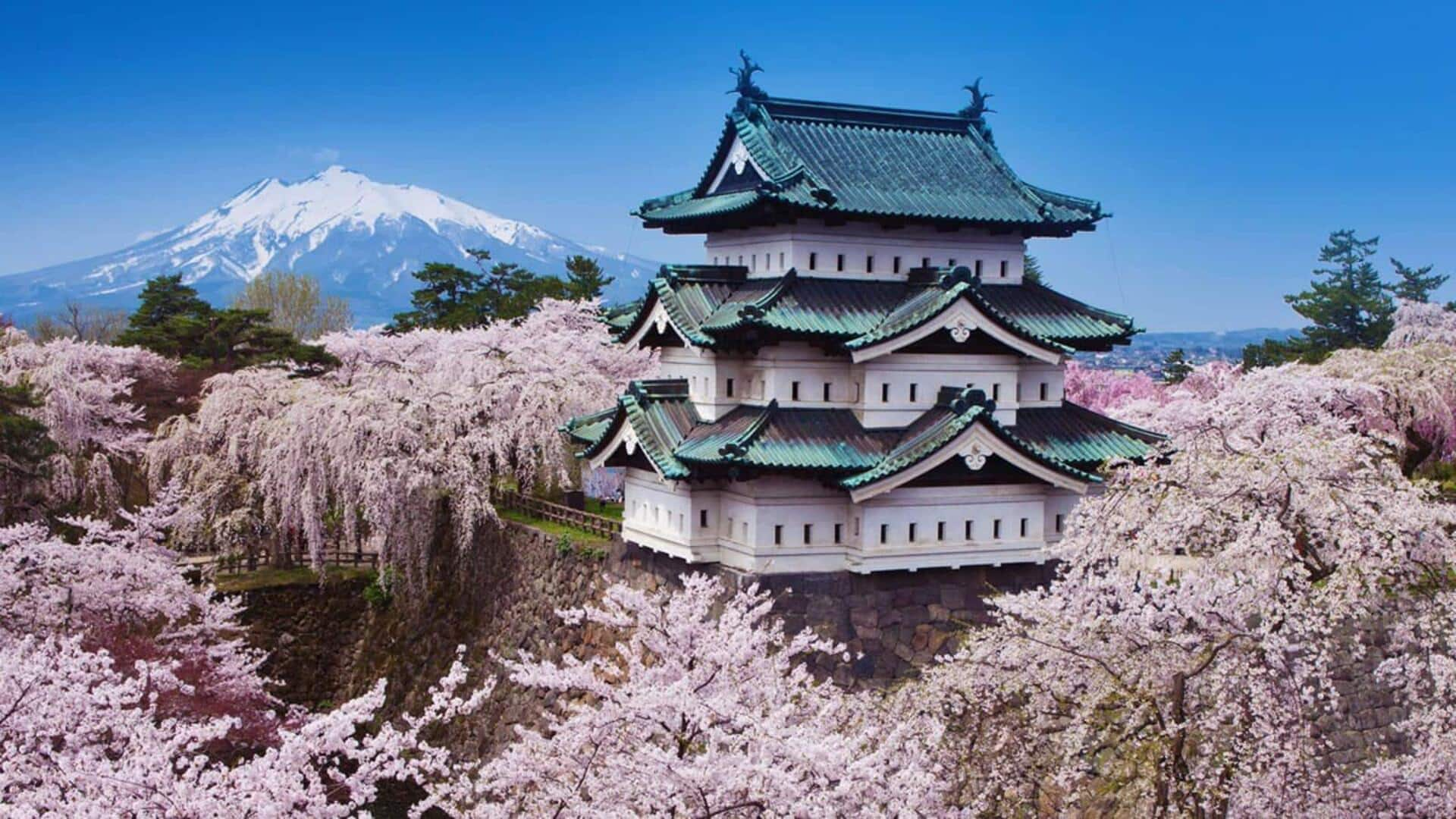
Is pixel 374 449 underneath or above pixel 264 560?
above

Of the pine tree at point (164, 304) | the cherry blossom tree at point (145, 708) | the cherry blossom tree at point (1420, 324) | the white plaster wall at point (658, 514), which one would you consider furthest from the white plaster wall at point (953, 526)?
the pine tree at point (164, 304)

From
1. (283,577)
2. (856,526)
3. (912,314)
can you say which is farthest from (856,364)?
(283,577)

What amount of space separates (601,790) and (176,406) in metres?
25.7

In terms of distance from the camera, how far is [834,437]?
61.0ft

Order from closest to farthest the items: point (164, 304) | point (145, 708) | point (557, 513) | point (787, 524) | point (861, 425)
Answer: point (145, 708), point (787, 524), point (861, 425), point (557, 513), point (164, 304)

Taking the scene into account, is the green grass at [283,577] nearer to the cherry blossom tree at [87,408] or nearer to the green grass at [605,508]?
the cherry blossom tree at [87,408]

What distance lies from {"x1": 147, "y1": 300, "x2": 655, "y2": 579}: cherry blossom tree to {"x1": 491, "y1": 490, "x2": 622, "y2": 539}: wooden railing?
1.61 ft

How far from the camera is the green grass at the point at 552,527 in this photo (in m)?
23.3

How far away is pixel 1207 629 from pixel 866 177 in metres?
9.93

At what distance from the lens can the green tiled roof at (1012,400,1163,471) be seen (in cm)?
1956

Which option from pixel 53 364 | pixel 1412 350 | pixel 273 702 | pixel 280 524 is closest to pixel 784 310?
pixel 273 702

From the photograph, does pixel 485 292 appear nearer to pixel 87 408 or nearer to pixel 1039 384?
pixel 87 408

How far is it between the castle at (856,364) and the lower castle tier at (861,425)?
0.03 m

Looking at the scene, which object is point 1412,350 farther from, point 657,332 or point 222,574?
point 222,574
